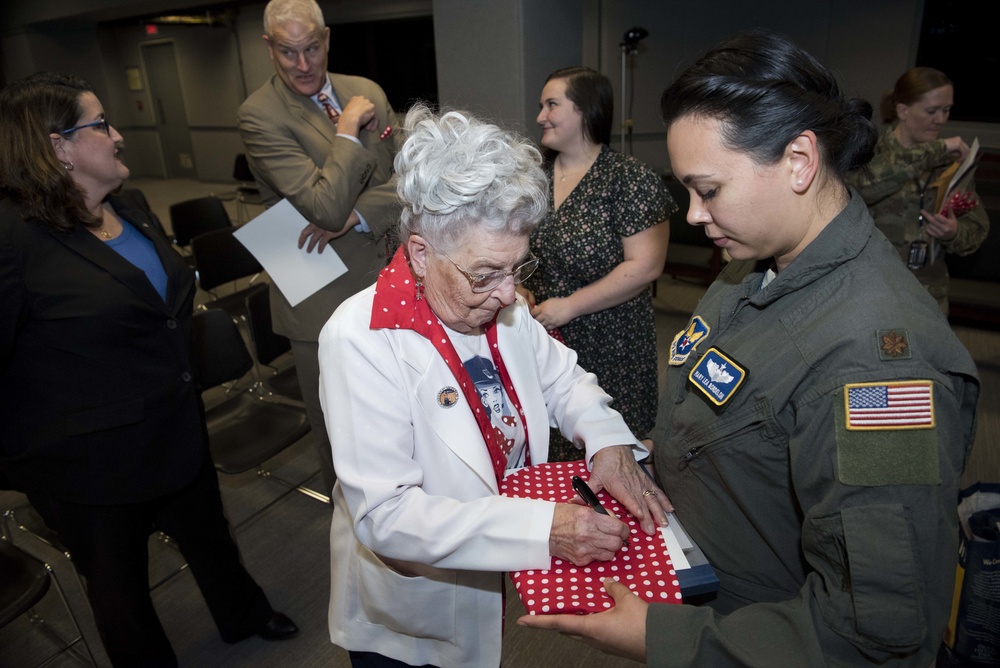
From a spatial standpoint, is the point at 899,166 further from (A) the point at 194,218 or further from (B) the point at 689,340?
(A) the point at 194,218

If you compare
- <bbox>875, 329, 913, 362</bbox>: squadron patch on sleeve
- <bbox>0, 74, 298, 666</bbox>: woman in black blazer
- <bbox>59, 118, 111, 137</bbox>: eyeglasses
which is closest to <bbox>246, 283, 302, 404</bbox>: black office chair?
<bbox>0, 74, 298, 666</bbox>: woman in black blazer

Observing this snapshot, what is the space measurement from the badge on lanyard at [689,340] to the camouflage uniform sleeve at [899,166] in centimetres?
187

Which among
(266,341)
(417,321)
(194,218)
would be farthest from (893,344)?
(194,218)

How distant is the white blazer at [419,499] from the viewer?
117 centimetres

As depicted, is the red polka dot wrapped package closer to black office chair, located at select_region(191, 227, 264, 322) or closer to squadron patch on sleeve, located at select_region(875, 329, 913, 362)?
squadron patch on sleeve, located at select_region(875, 329, 913, 362)

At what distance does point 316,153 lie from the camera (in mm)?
2363

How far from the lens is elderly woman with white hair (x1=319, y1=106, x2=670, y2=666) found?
117 centimetres

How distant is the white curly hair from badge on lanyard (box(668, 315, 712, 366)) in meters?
0.39

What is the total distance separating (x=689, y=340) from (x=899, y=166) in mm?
2103

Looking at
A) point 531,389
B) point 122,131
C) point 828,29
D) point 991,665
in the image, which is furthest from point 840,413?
point 122,131

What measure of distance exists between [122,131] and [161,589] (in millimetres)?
12909

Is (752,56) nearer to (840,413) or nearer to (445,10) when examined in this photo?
(840,413)

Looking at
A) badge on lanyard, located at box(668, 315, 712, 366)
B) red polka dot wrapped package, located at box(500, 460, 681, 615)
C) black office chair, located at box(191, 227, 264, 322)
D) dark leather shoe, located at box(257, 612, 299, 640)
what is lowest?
dark leather shoe, located at box(257, 612, 299, 640)

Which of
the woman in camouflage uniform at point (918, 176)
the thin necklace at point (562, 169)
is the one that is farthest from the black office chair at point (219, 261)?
the woman in camouflage uniform at point (918, 176)
